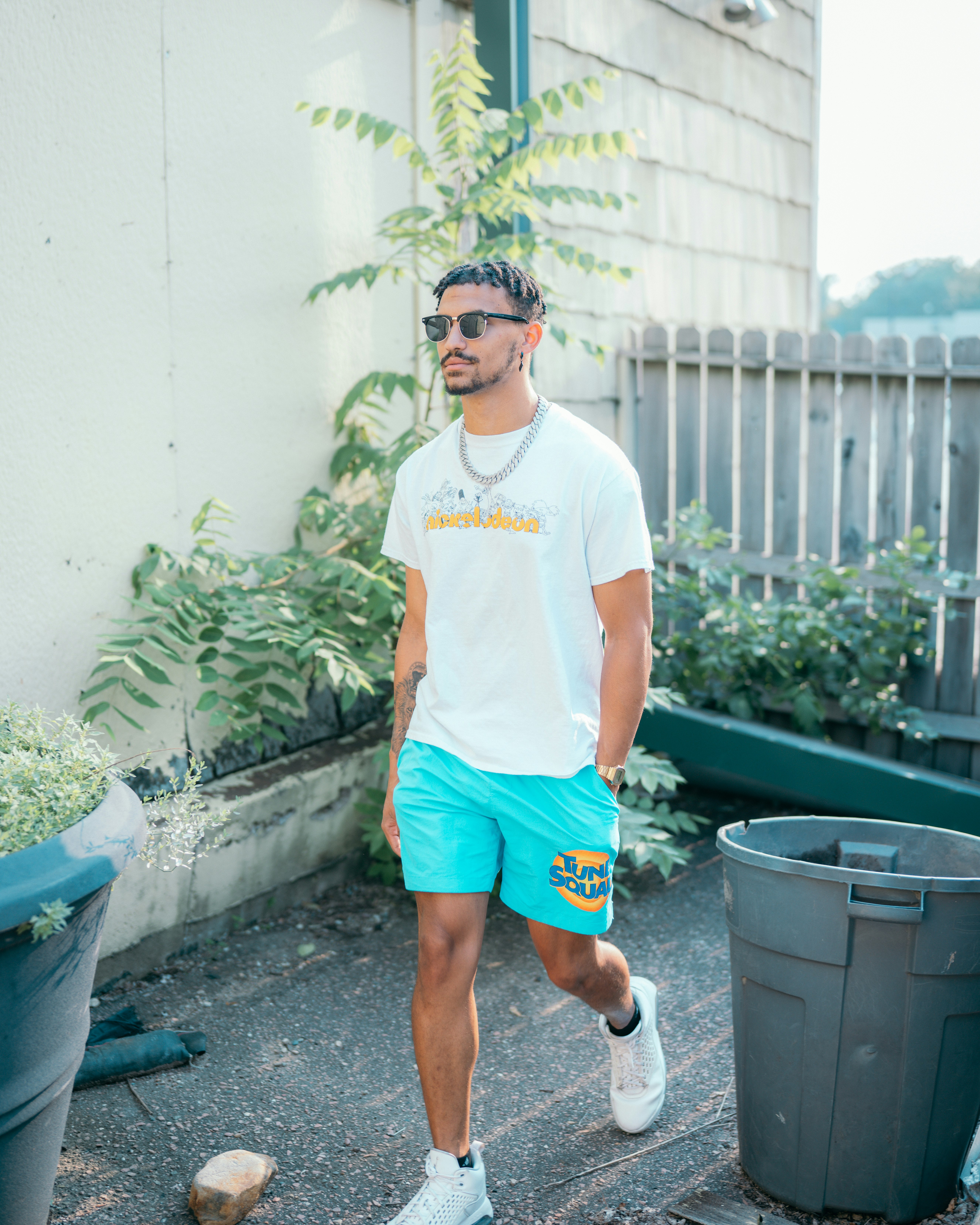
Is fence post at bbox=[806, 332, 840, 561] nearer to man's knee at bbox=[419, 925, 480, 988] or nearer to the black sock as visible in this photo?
the black sock

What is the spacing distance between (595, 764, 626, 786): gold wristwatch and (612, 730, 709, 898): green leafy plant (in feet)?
3.17

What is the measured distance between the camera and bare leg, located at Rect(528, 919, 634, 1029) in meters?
2.63

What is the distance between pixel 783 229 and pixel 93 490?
6324 mm

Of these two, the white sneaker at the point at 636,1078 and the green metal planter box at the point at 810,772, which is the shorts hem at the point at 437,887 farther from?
the green metal planter box at the point at 810,772

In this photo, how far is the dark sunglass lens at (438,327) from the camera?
2539 mm

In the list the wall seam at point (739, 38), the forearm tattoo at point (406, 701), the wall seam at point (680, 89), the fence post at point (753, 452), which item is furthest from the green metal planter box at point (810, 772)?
the wall seam at point (739, 38)

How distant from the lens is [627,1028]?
2.90 metres

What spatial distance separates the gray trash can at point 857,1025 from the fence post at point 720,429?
3583mm

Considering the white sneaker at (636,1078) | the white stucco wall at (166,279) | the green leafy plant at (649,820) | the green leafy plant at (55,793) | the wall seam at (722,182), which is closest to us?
the green leafy plant at (55,793)

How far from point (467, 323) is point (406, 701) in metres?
0.95

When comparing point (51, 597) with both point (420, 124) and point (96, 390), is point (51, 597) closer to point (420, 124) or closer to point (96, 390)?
point (96, 390)

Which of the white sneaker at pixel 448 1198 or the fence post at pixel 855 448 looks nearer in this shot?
the white sneaker at pixel 448 1198

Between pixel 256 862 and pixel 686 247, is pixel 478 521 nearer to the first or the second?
pixel 256 862

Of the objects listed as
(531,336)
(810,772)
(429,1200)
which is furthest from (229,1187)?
(810,772)
